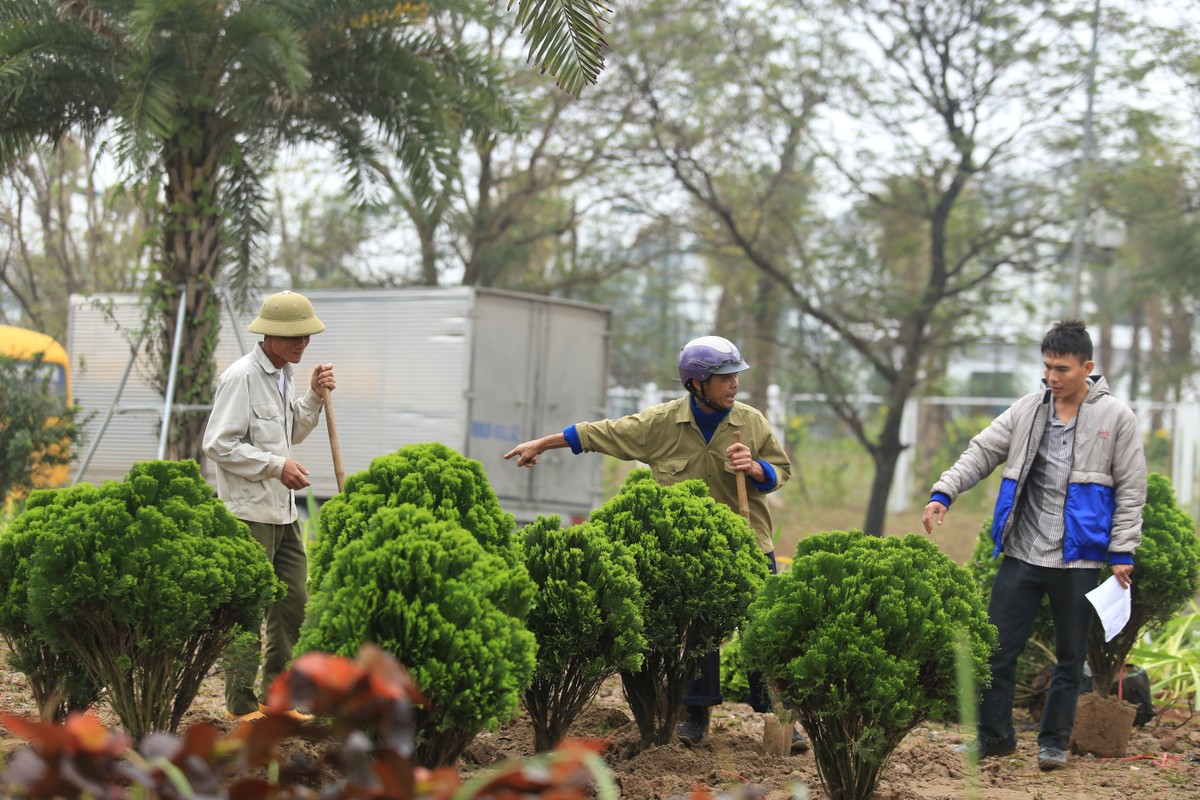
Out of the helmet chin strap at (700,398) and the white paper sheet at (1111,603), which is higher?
the helmet chin strap at (700,398)

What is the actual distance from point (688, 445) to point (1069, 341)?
1.74 m

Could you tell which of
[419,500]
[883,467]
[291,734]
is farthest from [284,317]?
[883,467]

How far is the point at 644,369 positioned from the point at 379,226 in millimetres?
6330

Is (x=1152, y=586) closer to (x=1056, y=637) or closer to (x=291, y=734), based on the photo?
(x=1056, y=637)

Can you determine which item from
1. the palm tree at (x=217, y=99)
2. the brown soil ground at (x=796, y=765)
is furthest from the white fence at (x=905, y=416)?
the brown soil ground at (x=796, y=765)

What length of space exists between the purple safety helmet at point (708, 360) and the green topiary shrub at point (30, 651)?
269 cm

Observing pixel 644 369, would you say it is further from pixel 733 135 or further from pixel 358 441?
pixel 358 441

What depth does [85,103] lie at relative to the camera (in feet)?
38.7

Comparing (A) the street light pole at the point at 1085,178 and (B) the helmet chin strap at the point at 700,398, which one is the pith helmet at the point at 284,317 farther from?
(A) the street light pole at the point at 1085,178

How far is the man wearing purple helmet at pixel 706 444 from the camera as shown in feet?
19.5

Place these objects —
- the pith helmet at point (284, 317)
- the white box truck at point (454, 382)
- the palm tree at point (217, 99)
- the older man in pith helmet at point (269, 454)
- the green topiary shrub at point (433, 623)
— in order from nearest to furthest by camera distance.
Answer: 1. the green topiary shrub at point (433, 623)
2. the older man in pith helmet at point (269, 454)
3. the pith helmet at point (284, 317)
4. the palm tree at point (217, 99)
5. the white box truck at point (454, 382)

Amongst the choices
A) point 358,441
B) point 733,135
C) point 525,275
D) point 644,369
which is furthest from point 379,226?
point 358,441

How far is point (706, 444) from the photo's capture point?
6.23 metres

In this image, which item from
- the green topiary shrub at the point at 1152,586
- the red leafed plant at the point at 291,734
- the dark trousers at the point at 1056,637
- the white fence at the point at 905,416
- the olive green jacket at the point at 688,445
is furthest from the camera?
the white fence at the point at 905,416
